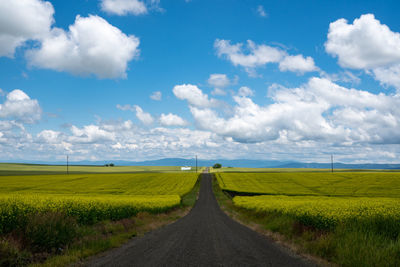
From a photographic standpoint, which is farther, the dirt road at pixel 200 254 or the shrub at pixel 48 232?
the shrub at pixel 48 232

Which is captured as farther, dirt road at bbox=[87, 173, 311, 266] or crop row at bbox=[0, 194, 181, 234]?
crop row at bbox=[0, 194, 181, 234]

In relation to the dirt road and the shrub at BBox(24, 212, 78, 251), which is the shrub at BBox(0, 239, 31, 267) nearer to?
the shrub at BBox(24, 212, 78, 251)

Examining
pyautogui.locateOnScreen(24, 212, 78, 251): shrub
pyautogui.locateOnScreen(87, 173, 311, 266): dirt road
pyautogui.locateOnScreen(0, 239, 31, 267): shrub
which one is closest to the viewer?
pyautogui.locateOnScreen(0, 239, 31, 267): shrub

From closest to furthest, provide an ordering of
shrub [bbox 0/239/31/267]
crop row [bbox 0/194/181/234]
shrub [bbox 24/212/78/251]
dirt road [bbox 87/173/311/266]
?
shrub [bbox 0/239/31/267], dirt road [bbox 87/173/311/266], shrub [bbox 24/212/78/251], crop row [bbox 0/194/181/234]

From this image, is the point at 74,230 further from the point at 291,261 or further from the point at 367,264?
the point at 367,264

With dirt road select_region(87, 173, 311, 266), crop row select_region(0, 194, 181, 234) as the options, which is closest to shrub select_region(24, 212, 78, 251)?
crop row select_region(0, 194, 181, 234)

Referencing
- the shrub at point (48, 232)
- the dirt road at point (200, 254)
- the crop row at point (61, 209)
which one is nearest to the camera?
the dirt road at point (200, 254)

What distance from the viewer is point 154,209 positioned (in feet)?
95.5

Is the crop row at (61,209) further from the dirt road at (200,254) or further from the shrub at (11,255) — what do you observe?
the dirt road at (200,254)

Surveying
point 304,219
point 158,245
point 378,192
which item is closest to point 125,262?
point 158,245

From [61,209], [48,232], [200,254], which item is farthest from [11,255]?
[200,254]

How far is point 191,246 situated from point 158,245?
151 centimetres

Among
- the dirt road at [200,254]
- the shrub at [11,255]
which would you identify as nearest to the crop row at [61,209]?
the shrub at [11,255]

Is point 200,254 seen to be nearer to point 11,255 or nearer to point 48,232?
point 48,232
